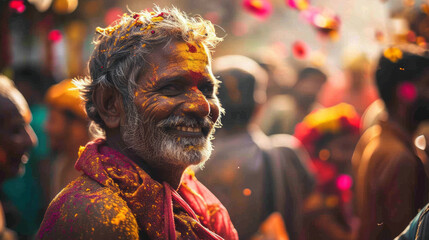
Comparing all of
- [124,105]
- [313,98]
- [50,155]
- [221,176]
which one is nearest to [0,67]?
[50,155]

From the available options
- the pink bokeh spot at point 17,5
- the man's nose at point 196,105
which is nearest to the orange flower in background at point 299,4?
the pink bokeh spot at point 17,5

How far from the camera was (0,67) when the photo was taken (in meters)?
4.89

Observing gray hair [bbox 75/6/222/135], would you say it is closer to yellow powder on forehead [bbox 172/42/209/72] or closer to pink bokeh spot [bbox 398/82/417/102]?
yellow powder on forehead [bbox 172/42/209/72]

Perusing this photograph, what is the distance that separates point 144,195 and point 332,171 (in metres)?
4.23

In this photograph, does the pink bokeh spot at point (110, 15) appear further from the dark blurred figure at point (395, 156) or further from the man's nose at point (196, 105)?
the man's nose at point (196, 105)

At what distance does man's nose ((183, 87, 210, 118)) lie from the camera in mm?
2338

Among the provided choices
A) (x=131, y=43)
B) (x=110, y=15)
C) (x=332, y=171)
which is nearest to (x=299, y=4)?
(x=332, y=171)

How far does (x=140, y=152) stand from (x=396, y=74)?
8.28ft

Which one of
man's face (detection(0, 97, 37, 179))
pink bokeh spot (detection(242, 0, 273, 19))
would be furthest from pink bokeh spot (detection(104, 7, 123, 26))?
man's face (detection(0, 97, 37, 179))

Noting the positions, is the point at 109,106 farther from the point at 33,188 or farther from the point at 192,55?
the point at 33,188

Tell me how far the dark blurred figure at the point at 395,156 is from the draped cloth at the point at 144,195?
5.78 feet

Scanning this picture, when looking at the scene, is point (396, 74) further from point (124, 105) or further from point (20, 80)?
point (20, 80)

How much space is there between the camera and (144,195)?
2180mm

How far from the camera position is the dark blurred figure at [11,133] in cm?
411
